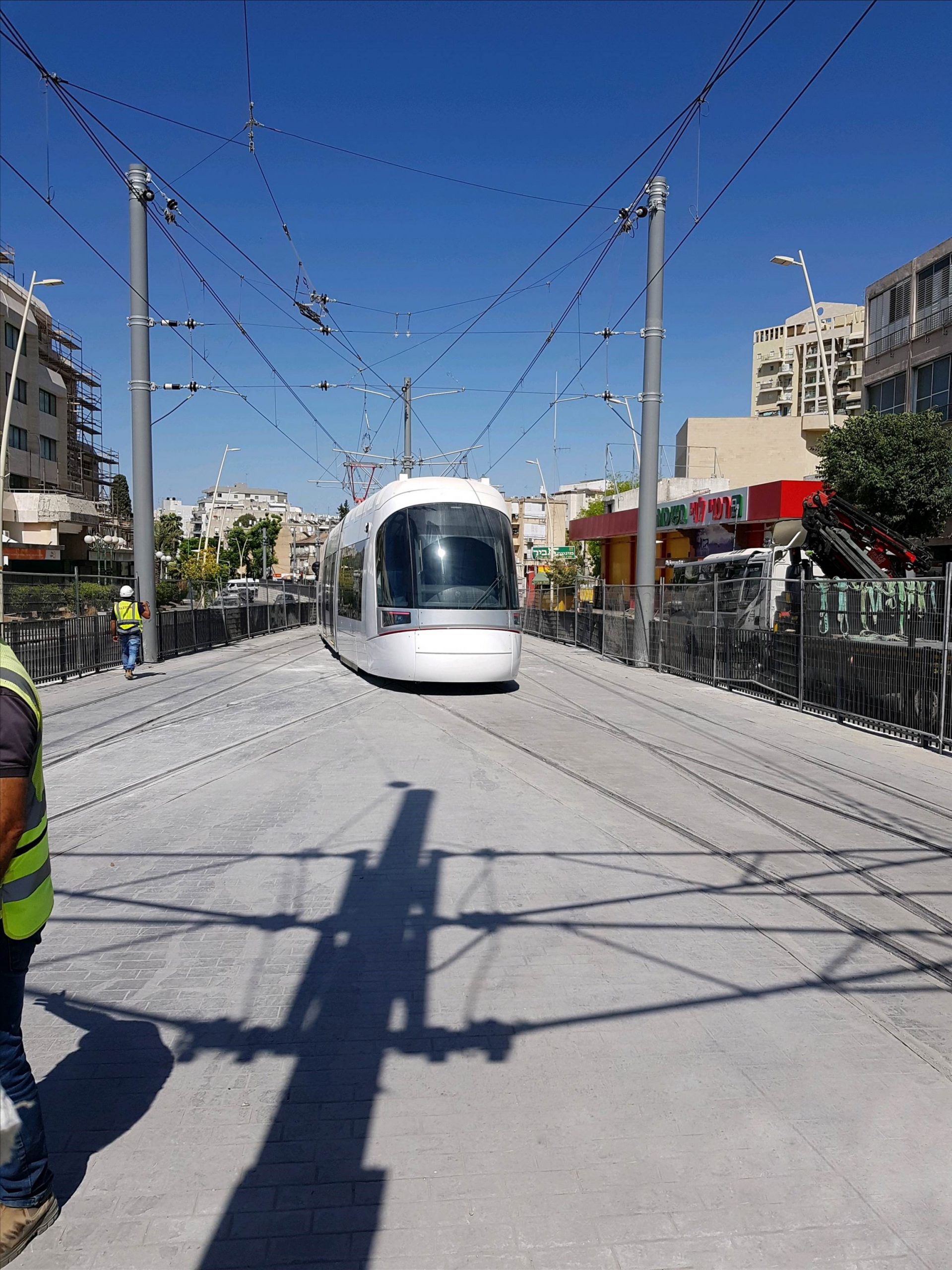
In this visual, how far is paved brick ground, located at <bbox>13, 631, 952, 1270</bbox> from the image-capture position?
280 centimetres

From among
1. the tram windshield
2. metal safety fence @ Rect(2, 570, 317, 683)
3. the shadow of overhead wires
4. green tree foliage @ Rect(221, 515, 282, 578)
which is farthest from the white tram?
green tree foliage @ Rect(221, 515, 282, 578)

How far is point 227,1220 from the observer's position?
2795 mm

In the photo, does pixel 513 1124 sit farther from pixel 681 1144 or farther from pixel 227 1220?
pixel 227 1220

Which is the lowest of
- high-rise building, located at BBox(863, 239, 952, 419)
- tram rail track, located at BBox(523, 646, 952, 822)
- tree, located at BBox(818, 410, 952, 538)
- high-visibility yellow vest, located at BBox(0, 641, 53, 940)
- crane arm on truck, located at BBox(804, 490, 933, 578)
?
tram rail track, located at BBox(523, 646, 952, 822)

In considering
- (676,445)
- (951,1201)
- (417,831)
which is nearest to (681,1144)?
(951,1201)

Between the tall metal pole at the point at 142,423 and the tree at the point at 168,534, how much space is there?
230 feet

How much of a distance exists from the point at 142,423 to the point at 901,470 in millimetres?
20189

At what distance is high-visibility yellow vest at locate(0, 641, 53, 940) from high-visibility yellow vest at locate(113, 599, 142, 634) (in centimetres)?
1618

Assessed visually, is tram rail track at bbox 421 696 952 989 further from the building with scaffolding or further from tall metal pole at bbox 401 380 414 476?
the building with scaffolding

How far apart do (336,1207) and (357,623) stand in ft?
47.6

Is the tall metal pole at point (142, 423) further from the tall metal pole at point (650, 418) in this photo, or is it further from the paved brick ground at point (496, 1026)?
the paved brick ground at point (496, 1026)

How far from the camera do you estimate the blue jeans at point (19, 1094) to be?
2.72m

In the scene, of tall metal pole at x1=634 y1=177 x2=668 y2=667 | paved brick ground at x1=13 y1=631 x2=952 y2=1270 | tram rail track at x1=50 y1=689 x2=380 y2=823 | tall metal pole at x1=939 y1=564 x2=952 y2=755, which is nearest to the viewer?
paved brick ground at x1=13 y1=631 x2=952 y2=1270

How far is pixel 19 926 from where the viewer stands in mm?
2744
